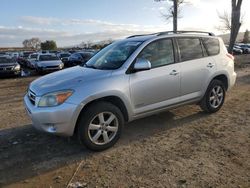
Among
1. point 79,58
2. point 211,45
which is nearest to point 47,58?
point 79,58

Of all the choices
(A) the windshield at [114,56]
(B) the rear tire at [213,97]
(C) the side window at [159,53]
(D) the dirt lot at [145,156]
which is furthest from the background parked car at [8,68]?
(C) the side window at [159,53]

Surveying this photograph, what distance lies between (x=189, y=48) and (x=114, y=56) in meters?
1.61

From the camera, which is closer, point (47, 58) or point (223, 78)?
point (223, 78)

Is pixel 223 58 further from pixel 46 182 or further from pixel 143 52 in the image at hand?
pixel 46 182

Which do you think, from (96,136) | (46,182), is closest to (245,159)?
(96,136)

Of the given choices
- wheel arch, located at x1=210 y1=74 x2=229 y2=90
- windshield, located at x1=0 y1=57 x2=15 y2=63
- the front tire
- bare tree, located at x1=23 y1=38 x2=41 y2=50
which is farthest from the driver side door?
bare tree, located at x1=23 y1=38 x2=41 y2=50

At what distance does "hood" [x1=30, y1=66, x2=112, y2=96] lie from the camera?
4488 millimetres

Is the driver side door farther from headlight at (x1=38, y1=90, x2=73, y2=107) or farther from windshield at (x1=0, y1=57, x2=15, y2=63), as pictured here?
windshield at (x1=0, y1=57, x2=15, y2=63)

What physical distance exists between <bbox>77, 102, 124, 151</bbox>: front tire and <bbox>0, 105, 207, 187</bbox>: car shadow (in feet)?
0.68

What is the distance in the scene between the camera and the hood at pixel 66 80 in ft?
14.7

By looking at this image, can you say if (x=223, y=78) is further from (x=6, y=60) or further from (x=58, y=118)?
(x=6, y=60)

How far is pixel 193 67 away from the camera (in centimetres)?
586

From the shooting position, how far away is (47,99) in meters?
4.42

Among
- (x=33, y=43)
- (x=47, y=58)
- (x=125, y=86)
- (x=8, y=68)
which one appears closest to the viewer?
(x=125, y=86)
